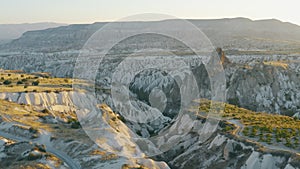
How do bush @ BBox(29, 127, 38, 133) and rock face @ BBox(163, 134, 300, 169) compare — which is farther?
bush @ BBox(29, 127, 38, 133)

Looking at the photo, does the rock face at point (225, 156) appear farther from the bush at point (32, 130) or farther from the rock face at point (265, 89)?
the rock face at point (265, 89)

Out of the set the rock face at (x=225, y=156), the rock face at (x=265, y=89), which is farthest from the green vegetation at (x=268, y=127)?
the rock face at (x=265, y=89)

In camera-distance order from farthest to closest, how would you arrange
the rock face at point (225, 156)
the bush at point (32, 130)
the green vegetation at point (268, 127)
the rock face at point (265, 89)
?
the rock face at point (265, 89) → the green vegetation at point (268, 127) → the bush at point (32, 130) → the rock face at point (225, 156)

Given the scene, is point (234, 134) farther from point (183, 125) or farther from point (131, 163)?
point (131, 163)

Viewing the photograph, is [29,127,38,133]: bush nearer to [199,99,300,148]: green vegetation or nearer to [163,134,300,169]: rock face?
[163,134,300,169]: rock face

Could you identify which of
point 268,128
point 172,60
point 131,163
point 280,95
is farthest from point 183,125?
point 172,60

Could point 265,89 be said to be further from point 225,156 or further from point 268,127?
point 225,156

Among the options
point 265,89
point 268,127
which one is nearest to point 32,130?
point 268,127

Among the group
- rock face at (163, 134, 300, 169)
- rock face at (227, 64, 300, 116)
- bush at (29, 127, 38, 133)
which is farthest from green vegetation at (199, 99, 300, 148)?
bush at (29, 127, 38, 133)
